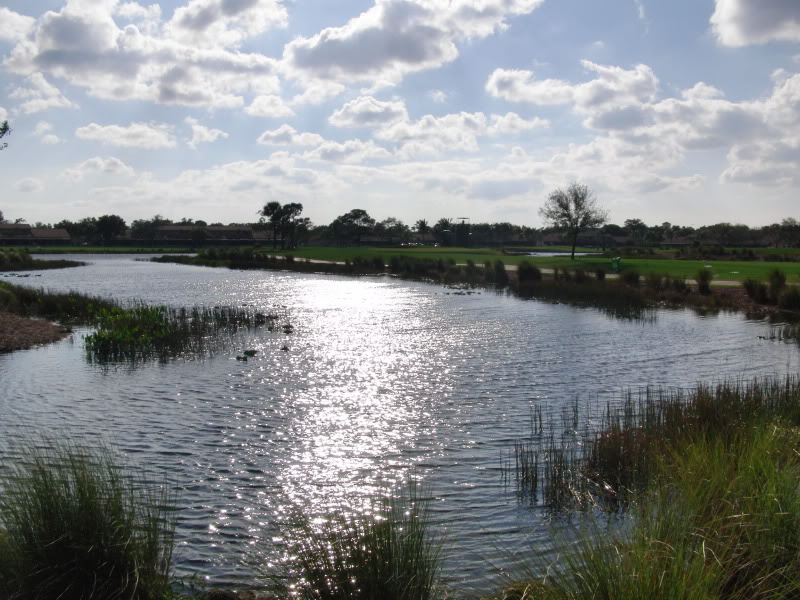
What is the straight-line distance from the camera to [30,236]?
17800 centimetres

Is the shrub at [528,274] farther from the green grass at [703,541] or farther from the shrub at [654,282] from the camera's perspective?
the green grass at [703,541]

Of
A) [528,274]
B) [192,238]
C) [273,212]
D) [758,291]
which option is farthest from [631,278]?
[192,238]

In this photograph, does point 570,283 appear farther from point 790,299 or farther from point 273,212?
point 273,212

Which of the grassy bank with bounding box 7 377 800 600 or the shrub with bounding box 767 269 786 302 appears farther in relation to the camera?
the shrub with bounding box 767 269 786 302

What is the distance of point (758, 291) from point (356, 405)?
104 feet

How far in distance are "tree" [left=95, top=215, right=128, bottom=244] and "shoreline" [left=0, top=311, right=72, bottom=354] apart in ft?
535

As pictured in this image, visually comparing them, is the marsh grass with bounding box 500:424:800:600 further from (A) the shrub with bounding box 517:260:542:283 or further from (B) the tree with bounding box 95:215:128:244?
(B) the tree with bounding box 95:215:128:244

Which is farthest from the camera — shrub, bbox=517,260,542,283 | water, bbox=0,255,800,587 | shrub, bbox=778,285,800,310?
shrub, bbox=517,260,542,283

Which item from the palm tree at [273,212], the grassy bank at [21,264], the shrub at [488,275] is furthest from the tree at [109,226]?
the shrub at [488,275]

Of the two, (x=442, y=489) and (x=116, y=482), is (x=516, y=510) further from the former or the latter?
(x=116, y=482)

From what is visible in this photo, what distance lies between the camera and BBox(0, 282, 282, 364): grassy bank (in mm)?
25172

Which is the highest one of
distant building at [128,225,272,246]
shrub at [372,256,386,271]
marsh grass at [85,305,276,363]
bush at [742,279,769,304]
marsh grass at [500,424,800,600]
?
distant building at [128,225,272,246]

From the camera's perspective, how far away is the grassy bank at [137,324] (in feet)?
82.6

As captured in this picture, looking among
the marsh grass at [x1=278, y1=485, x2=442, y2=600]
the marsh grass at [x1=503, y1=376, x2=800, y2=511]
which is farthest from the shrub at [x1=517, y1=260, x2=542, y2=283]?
the marsh grass at [x1=278, y1=485, x2=442, y2=600]
